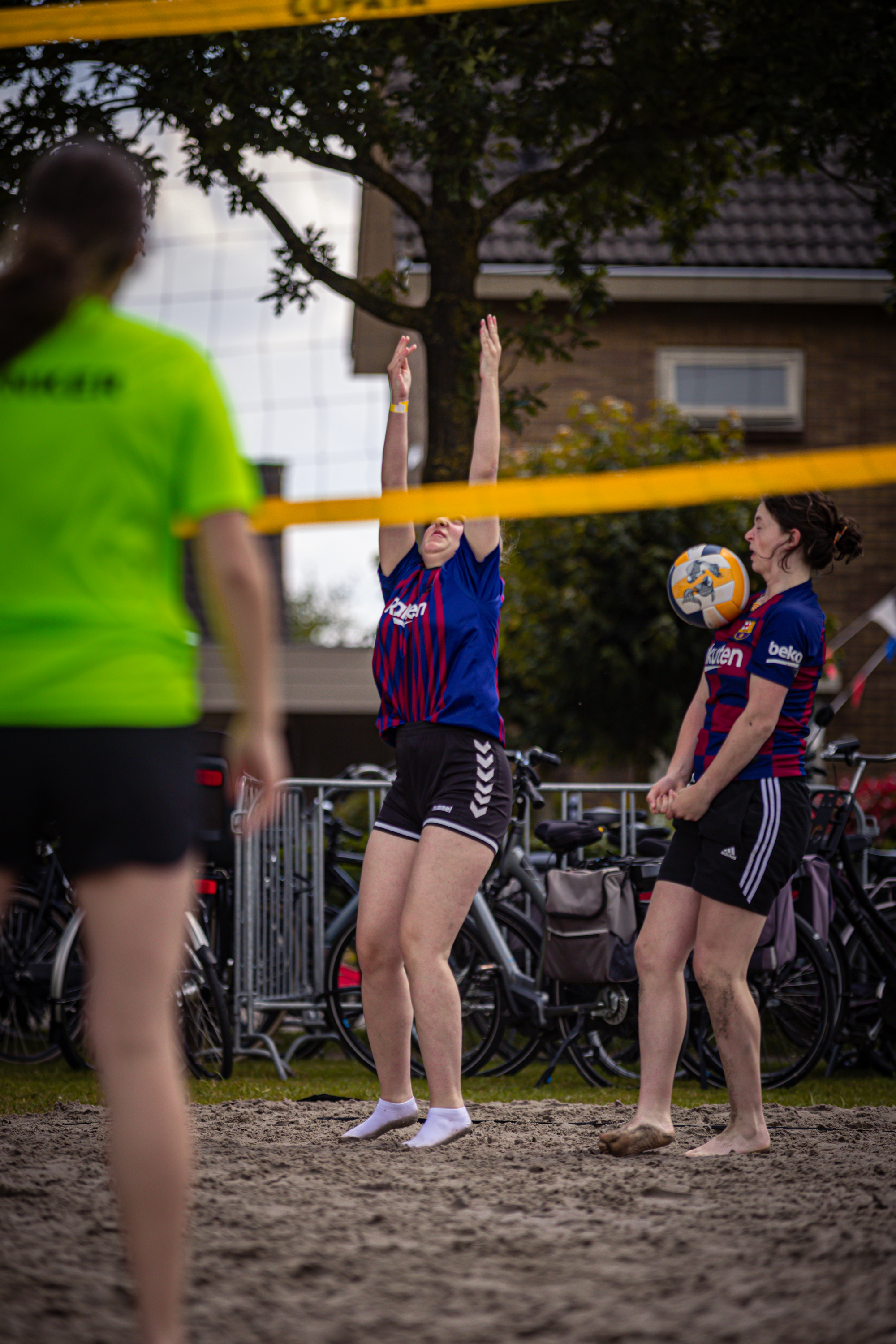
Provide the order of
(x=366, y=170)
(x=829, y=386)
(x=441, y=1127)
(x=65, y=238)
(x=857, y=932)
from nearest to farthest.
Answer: (x=65, y=238) < (x=441, y=1127) < (x=857, y=932) < (x=366, y=170) < (x=829, y=386)

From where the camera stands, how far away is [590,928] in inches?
253

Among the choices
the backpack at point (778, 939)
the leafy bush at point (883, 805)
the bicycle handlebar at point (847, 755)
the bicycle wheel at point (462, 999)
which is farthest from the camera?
the leafy bush at point (883, 805)

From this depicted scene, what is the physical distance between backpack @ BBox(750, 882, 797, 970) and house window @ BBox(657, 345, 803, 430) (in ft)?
38.8

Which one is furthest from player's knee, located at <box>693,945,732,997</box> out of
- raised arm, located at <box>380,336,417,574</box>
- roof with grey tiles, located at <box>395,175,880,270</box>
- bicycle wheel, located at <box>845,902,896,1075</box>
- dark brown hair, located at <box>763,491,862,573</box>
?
roof with grey tiles, located at <box>395,175,880,270</box>

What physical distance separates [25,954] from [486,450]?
408cm


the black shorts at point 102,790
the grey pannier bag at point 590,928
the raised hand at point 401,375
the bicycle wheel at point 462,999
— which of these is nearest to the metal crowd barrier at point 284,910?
the bicycle wheel at point 462,999

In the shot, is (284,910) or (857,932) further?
(284,910)

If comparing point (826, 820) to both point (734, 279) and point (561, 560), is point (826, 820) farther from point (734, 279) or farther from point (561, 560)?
point (734, 279)

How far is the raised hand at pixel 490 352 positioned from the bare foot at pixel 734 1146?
8.41ft

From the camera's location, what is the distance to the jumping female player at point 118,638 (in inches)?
89.0

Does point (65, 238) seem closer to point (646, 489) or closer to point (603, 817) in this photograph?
point (646, 489)

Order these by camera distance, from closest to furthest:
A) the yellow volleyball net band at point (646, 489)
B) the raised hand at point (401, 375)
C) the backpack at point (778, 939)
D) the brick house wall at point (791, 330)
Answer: the yellow volleyball net band at point (646, 489) < the raised hand at point (401, 375) < the backpack at point (778, 939) < the brick house wall at point (791, 330)

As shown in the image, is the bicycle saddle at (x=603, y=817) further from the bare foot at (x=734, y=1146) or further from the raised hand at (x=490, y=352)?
the raised hand at (x=490, y=352)

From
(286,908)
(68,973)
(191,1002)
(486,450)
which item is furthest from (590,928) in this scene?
(486,450)
